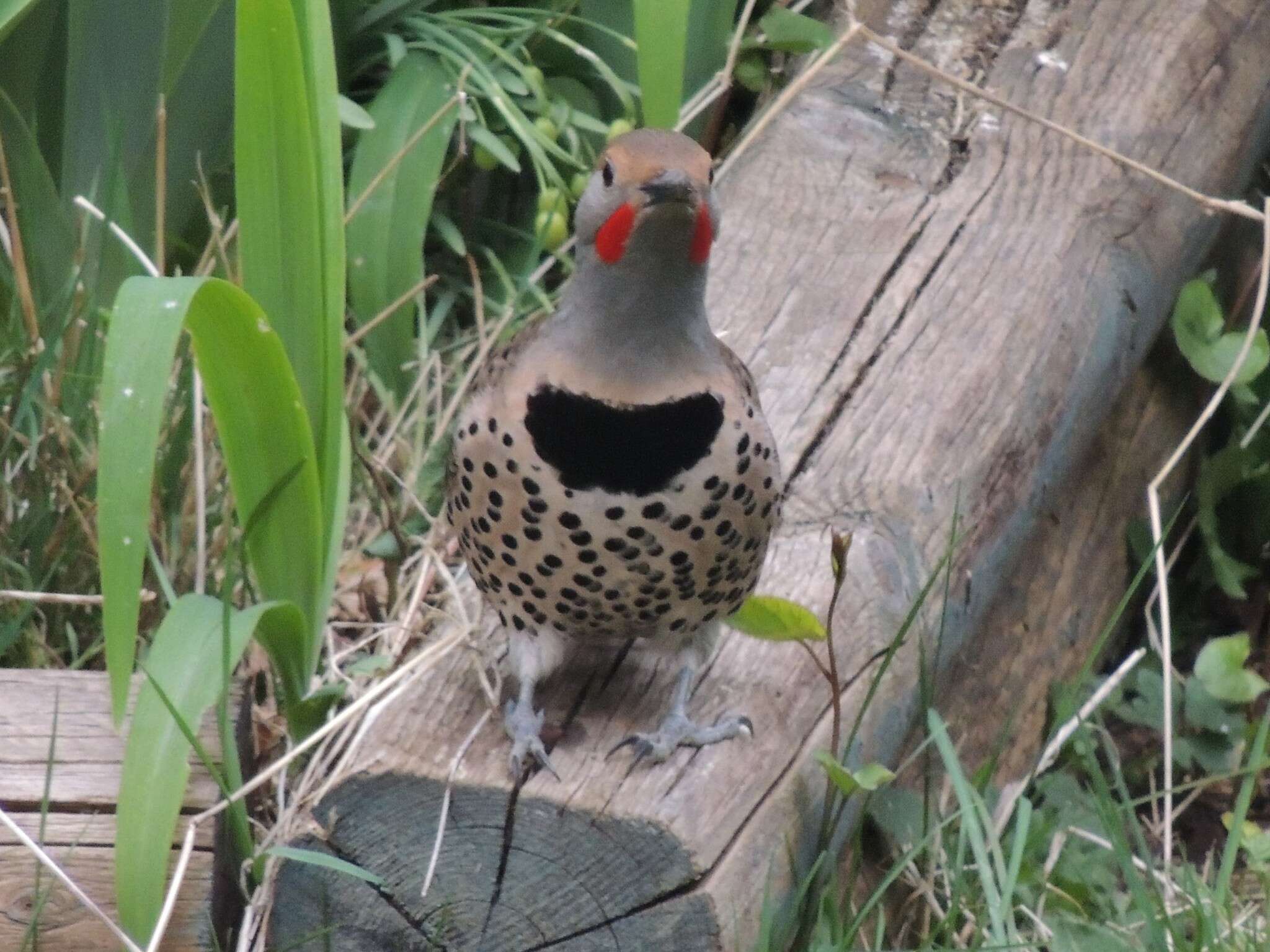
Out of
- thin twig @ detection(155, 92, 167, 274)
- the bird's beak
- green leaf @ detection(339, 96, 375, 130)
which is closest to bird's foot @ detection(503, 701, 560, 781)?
the bird's beak

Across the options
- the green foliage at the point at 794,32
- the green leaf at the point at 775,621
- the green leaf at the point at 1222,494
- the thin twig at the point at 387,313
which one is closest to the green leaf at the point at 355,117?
the thin twig at the point at 387,313

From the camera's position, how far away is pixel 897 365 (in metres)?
2.78

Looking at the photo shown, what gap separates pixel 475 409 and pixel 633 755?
19.1 inches

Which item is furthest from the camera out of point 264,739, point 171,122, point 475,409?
point 171,122

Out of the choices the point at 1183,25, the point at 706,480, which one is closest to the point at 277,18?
Result: the point at 706,480

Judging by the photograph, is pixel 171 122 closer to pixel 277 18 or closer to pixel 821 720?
pixel 277 18

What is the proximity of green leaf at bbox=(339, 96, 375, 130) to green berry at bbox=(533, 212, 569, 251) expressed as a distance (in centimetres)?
38

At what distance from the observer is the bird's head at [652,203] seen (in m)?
1.84

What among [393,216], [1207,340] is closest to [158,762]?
[393,216]

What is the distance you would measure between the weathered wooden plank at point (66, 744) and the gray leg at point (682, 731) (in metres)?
0.55

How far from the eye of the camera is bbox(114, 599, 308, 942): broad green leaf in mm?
1925

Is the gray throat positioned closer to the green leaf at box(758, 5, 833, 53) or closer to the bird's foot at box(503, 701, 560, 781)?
the bird's foot at box(503, 701, 560, 781)

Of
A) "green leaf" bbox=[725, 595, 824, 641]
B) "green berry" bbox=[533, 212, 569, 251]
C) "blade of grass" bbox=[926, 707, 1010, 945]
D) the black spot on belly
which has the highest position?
the black spot on belly

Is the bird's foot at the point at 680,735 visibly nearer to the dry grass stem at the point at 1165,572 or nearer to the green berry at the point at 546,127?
the dry grass stem at the point at 1165,572
